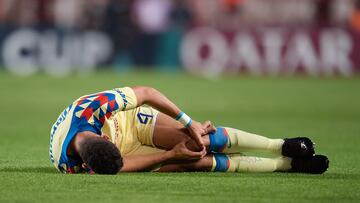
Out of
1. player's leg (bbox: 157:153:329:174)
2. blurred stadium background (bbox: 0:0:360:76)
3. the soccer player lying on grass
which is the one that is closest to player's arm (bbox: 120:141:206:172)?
the soccer player lying on grass

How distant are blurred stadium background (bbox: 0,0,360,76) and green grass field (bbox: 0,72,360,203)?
64 centimetres

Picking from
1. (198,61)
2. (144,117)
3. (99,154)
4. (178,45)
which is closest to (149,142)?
(144,117)

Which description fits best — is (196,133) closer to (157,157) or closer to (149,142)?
(157,157)

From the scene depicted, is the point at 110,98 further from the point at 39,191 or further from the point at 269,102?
the point at 269,102

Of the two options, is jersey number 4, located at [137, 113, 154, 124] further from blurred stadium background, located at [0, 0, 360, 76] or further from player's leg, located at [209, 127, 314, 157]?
blurred stadium background, located at [0, 0, 360, 76]

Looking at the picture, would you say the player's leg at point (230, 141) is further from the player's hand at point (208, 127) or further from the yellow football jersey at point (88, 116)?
the yellow football jersey at point (88, 116)

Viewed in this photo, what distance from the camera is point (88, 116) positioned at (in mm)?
7586

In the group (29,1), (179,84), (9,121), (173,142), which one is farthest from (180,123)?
(29,1)

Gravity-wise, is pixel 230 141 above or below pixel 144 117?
below

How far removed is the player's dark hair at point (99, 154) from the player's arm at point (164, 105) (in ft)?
2.14

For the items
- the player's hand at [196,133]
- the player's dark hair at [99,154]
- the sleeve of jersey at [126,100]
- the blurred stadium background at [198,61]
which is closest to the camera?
the player's dark hair at [99,154]

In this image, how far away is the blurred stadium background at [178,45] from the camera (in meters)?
Result: 24.8

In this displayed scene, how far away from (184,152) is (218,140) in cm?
42

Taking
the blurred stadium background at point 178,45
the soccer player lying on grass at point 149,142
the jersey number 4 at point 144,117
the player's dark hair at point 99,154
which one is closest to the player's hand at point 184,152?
the soccer player lying on grass at point 149,142
